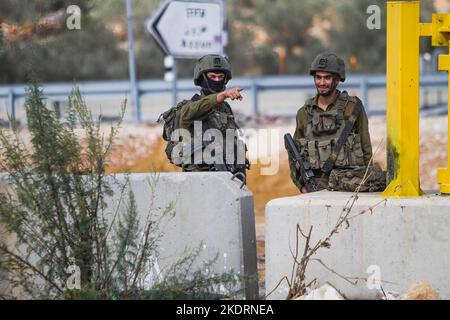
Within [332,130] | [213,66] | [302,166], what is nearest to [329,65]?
[332,130]

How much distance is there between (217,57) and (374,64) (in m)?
28.3

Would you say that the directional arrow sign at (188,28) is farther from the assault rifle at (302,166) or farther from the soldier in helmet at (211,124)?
the assault rifle at (302,166)

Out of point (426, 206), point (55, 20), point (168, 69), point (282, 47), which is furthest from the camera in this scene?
point (282, 47)

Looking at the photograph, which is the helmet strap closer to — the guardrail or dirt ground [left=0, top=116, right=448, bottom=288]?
dirt ground [left=0, top=116, right=448, bottom=288]

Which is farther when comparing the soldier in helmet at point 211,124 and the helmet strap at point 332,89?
the helmet strap at point 332,89

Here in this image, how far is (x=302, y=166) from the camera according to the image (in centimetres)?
841

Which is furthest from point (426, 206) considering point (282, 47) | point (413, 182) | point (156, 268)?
point (282, 47)

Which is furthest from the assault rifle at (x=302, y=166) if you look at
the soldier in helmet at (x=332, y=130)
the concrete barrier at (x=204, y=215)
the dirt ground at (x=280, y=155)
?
the dirt ground at (x=280, y=155)

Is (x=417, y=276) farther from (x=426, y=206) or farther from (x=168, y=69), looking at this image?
(x=168, y=69)

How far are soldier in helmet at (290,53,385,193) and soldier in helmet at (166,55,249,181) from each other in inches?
20.1

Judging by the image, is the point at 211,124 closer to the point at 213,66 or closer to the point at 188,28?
the point at 213,66

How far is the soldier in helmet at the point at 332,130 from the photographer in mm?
8328

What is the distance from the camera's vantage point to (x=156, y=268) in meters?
7.40

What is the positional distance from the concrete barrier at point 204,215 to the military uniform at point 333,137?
116 cm
